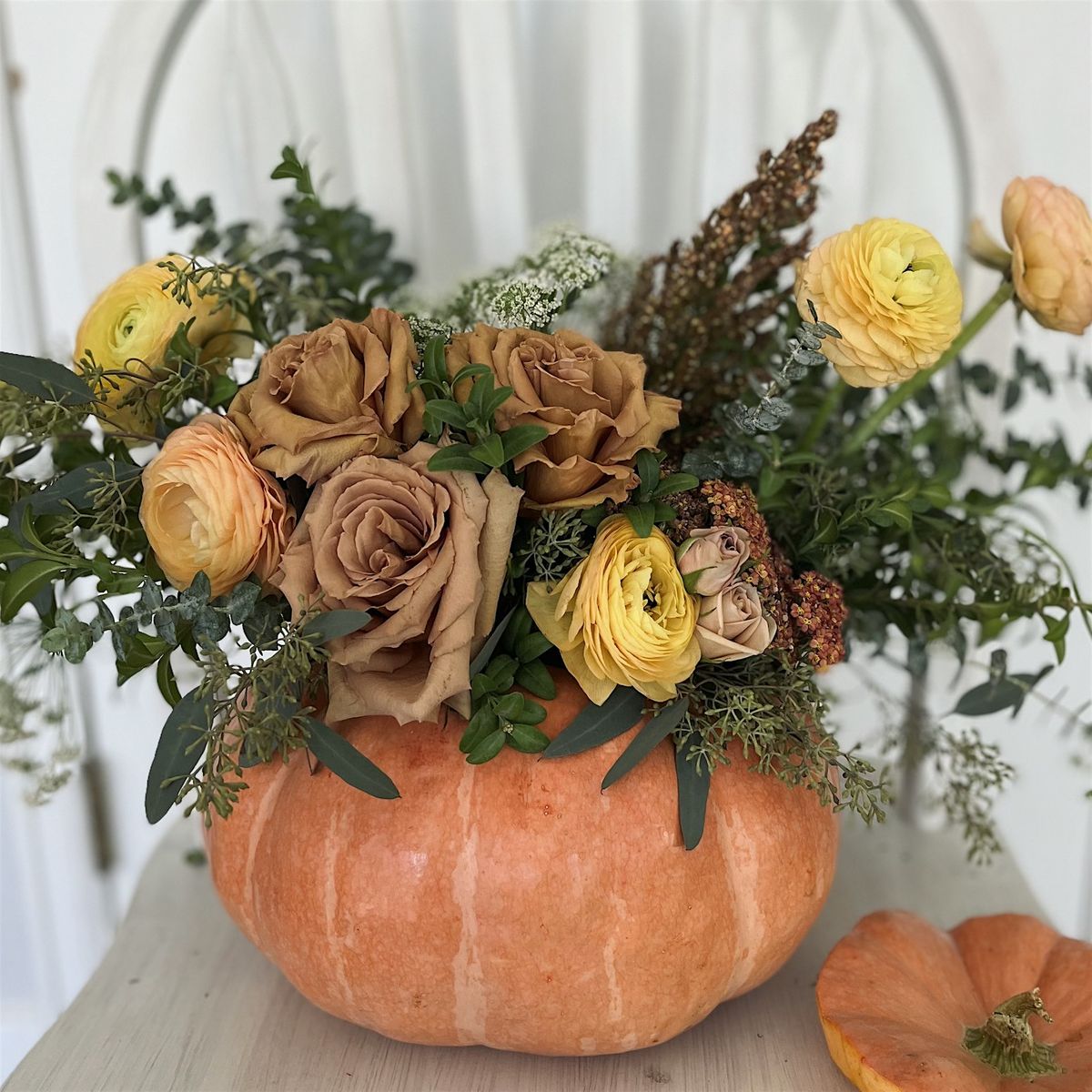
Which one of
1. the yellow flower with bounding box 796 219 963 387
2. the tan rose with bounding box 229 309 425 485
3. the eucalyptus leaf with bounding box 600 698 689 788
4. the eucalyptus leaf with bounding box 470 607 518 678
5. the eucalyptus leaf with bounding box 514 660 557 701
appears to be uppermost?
the yellow flower with bounding box 796 219 963 387

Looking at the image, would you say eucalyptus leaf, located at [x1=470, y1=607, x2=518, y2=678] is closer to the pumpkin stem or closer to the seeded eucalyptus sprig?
the seeded eucalyptus sprig

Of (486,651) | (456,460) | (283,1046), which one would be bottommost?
(283,1046)

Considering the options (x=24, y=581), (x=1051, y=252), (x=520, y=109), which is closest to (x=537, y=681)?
(x=24, y=581)

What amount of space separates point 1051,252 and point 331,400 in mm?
431

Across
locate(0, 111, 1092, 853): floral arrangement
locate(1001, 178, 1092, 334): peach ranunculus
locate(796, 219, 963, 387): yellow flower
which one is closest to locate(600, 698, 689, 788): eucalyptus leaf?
locate(0, 111, 1092, 853): floral arrangement

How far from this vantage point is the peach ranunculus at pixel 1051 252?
0.61 m

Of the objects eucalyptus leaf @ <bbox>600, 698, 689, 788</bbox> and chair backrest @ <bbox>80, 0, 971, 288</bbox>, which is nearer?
eucalyptus leaf @ <bbox>600, 698, 689, 788</bbox>

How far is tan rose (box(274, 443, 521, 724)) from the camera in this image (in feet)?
1.66

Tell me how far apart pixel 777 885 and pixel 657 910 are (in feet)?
0.27

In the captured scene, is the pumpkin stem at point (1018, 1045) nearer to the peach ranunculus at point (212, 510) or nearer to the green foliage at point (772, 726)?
the green foliage at point (772, 726)

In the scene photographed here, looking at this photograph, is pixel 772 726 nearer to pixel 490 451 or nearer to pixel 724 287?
pixel 490 451

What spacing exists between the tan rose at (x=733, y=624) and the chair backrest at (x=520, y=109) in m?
0.57

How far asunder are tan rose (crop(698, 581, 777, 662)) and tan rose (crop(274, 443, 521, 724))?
0.11 meters

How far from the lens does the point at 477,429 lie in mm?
524
